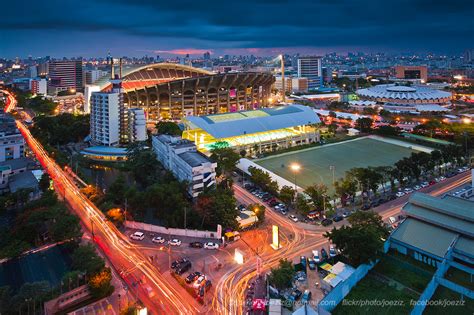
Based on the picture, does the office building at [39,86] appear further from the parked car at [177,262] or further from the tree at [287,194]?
the parked car at [177,262]

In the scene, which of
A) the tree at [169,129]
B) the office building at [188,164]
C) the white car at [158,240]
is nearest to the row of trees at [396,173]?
the office building at [188,164]

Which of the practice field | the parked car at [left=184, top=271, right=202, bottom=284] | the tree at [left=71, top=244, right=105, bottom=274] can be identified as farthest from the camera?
the practice field

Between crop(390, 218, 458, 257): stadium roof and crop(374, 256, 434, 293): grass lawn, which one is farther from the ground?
crop(390, 218, 458, 257): stadium roof

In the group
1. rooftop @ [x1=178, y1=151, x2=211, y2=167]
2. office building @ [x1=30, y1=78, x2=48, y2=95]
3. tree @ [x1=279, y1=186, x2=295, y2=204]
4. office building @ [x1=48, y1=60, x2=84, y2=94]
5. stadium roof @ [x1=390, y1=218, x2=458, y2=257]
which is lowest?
stadium roof @ [x1=390, y1=218, x2=458, y2=257]

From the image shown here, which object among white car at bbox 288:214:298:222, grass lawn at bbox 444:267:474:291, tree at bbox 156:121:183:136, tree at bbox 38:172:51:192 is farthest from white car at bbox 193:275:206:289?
tree at bbox 156:121:183:136

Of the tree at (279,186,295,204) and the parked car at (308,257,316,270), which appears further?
the tree at (279,186,295,204)

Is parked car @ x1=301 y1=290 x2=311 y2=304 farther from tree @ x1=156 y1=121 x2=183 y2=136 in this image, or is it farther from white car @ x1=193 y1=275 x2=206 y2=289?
tree @ x1=156 y1=121 x2=183 y2=136

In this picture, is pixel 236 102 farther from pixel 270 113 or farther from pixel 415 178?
pixel 415 178
